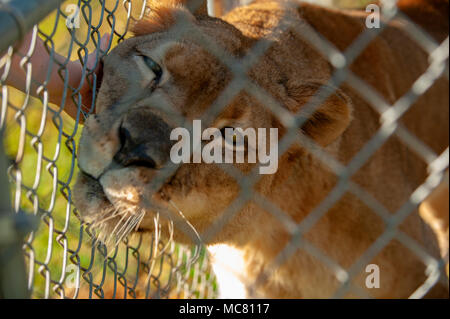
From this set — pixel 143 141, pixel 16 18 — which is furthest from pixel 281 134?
pixel 16 18

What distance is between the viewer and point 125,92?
1990 mm

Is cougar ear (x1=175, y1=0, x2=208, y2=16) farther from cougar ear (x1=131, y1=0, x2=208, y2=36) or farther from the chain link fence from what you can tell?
the chain link fence

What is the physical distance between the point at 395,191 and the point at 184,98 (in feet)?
5.01

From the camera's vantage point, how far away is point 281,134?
2.43 meters

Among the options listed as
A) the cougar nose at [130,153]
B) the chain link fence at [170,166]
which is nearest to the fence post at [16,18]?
the chain link fence at [170,166]

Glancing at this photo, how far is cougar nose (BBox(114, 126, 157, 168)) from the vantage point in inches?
67.4

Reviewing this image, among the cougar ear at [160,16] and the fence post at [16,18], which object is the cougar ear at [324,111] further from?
the fence post at [16,18]

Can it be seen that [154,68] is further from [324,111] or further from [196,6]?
[324,111]

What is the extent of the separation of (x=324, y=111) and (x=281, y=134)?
0.68ft

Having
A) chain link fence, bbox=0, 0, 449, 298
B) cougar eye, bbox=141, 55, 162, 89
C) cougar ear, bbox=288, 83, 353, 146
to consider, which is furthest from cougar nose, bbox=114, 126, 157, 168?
cougar ear, bbox=288, 83, 353, 146

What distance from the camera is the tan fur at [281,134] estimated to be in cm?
183

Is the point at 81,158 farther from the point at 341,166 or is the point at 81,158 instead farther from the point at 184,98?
the point at 341,166

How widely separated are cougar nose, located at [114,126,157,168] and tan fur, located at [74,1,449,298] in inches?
0.6
